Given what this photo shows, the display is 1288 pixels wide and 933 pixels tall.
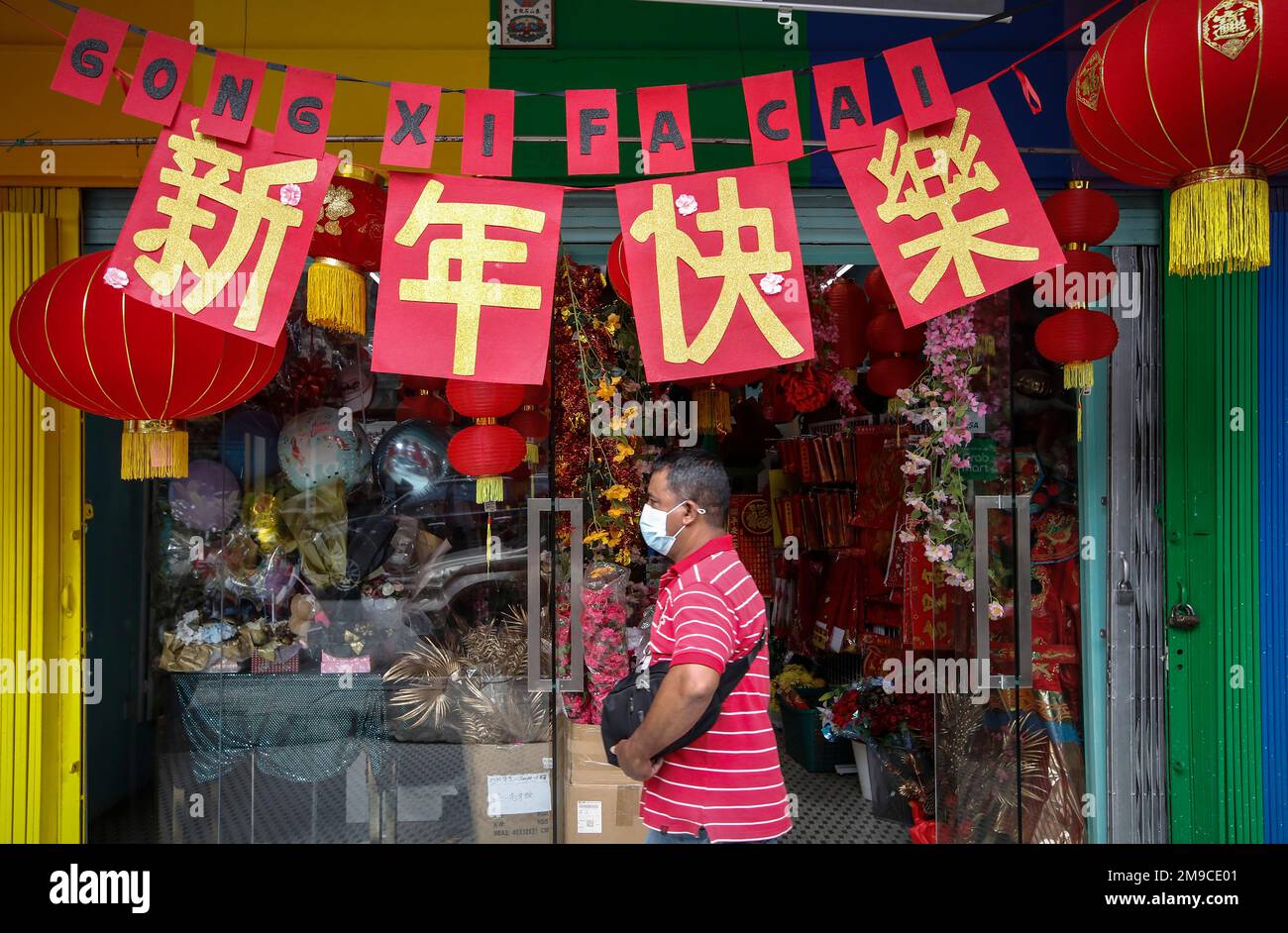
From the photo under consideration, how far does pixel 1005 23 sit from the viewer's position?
3320mm

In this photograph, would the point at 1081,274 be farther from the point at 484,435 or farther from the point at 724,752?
the point at 484,435

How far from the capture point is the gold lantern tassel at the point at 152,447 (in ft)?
8.73

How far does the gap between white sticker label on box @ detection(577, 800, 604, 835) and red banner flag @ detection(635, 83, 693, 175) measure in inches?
99.5

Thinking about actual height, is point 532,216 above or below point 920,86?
below

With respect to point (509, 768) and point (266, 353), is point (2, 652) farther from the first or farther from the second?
point (509, 768)

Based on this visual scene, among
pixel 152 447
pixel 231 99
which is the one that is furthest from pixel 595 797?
pixel 231 99

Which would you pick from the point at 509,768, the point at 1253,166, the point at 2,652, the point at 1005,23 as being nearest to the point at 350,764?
the point at 509,768

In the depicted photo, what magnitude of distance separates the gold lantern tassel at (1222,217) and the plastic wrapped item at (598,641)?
2327mm

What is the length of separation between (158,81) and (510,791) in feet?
9.66

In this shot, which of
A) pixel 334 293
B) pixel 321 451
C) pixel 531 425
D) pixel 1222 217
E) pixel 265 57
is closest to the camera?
pixel 1222 217

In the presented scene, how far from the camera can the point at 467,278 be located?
2287 mm

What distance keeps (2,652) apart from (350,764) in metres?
1.41

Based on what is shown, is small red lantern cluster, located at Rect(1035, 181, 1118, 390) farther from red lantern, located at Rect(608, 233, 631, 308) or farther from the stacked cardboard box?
the stacked cardboard box

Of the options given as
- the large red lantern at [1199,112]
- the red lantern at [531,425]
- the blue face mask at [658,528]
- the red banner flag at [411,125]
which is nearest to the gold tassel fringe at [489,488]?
the red lantern at [531,425]
